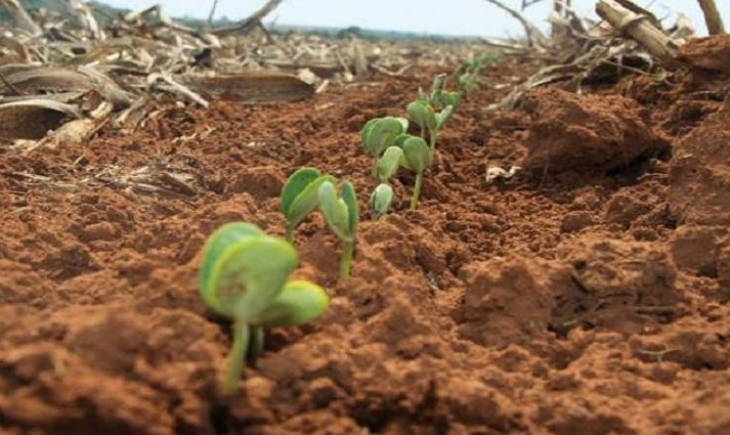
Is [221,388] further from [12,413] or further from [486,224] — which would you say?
[486,224]

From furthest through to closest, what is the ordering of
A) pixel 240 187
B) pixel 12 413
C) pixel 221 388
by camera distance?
pixel 240 187 → pixel 221 388 → pixel 12 413

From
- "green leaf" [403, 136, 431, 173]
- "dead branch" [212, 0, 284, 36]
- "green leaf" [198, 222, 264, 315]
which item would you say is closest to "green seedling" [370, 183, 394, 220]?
"green leaf" [403, 136, 431, 173]

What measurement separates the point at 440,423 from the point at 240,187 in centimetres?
116

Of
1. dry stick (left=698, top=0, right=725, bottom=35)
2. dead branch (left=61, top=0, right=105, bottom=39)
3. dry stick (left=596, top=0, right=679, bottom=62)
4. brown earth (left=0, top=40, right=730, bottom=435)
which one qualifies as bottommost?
dead branch (left=61, top=0, right=105, bottom=39)

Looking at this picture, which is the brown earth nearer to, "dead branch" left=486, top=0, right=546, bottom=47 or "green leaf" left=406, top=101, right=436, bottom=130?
"green leaf" left=406, top=101, right=436, bottom=130

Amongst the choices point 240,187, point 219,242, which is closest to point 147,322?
point 219,242

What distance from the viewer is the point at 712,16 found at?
11.0 ft

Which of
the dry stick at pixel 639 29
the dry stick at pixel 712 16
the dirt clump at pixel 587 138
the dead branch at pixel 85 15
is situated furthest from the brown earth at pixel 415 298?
the dead branch at pixel 85 15

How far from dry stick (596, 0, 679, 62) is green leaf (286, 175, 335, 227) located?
217cm

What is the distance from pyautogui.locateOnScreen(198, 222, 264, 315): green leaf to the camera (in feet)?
3.30

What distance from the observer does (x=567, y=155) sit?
2.63 metres

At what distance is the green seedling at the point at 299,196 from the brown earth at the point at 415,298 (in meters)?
0.07

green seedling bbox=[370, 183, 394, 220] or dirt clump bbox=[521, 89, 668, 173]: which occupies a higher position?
dirt clump bbox=[521, 89, 668, 173]

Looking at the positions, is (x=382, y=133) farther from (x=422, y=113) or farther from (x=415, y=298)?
(x=415, y=298)
